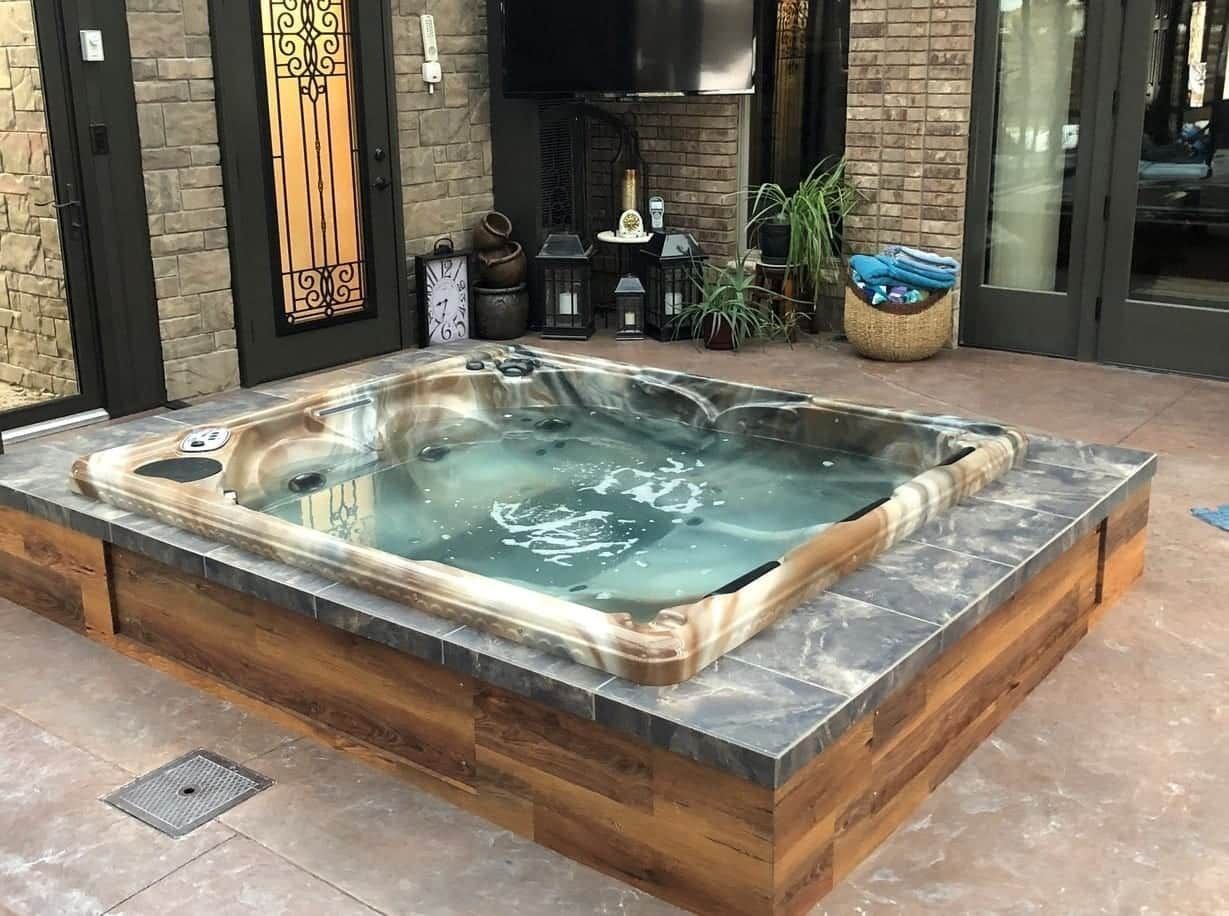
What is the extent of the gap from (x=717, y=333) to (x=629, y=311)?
0.51 m

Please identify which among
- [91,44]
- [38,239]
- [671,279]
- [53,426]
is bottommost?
[53,426]

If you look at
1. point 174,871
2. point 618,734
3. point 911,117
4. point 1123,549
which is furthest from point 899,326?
point 174,871

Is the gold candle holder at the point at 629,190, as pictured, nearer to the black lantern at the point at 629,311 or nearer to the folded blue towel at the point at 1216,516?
the black lantern at the point at 629,311

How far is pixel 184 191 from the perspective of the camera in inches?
209

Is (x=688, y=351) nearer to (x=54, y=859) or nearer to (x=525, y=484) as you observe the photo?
(x=525, y=484)

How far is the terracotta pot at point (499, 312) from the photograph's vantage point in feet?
21.2

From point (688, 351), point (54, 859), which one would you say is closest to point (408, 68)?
point (688, 351)

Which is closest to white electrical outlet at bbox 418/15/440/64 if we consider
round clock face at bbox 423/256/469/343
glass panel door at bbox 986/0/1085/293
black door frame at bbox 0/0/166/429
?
round clock face at bbox 423/256/469/343

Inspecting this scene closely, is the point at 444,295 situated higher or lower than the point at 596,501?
higher

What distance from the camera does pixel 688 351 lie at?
6.25 m

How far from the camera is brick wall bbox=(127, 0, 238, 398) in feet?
16.8

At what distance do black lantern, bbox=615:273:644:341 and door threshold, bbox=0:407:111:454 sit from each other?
2.49 meters

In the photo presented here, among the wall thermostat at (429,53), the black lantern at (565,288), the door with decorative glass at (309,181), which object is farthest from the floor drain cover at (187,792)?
the wall thermostat at (429,53)

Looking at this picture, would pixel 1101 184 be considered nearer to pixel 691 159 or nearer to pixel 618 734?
pixel 691 159
